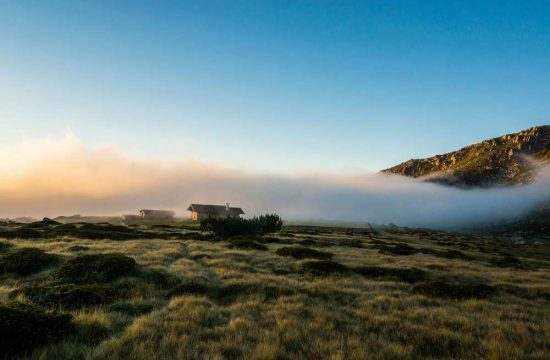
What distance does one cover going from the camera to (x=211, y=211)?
113 meters

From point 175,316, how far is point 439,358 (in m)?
6.37

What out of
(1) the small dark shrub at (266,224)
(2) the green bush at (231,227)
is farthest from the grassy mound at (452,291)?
(1) the small dark shrub at (266,224)

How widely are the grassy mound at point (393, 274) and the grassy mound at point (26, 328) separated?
14754 mm

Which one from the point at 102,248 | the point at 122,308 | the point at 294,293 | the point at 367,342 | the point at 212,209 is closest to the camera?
the point at 367,342

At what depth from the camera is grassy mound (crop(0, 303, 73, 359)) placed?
670 centimetres

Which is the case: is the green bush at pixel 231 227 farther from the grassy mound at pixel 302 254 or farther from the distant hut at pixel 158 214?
the distant hut at pixel 158 214

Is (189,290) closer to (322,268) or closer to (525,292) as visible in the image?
(322,268)

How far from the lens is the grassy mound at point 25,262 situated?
1581 cm

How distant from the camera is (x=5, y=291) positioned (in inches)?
477

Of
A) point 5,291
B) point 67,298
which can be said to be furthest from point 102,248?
point 67,298

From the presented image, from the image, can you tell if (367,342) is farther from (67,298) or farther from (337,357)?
(67,298)

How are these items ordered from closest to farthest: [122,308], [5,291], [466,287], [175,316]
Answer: [175,316]
[122,308]
[5,291]
[466,287]

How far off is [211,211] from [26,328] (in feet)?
351

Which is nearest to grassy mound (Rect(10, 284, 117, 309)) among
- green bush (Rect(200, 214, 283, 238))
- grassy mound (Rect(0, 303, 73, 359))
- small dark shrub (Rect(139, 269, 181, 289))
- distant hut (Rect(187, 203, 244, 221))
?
grassy mound (Rect(0, 303, 73, 359))
